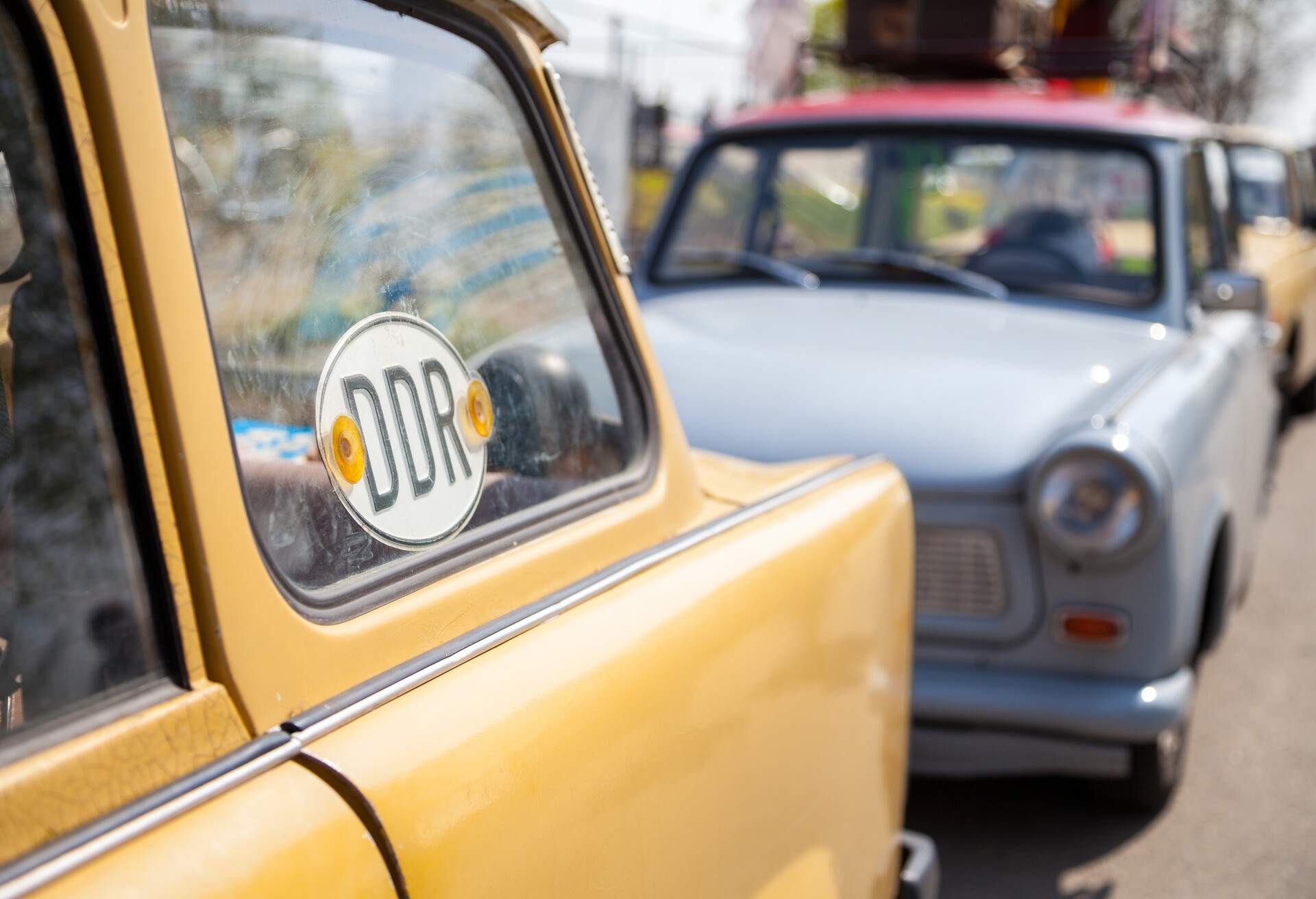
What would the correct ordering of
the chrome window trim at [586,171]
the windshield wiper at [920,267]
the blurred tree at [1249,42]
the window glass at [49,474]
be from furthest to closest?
the blurred tree at [1249,42]
the windshield wiper at [920,267]
the chrome window trim at [586,171]
the window glass at [49,474]

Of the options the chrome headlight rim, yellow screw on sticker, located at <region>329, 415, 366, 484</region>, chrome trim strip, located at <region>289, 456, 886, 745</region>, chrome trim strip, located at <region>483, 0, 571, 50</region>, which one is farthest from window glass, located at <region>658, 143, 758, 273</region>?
yellow screw on sticker, located at <region>329, 415, 366, 484</region>

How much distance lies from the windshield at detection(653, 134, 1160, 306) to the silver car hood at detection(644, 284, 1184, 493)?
210mm

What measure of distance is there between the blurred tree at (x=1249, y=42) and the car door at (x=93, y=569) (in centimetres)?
2543

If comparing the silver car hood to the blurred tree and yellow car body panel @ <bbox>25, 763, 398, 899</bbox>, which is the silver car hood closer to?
yellow car body panel @ <bbox>25, 763, 398, 899</bbox>

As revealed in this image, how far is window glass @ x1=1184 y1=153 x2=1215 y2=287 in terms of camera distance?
4258 mm

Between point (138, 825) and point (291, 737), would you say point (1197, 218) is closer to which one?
point (291, 737)

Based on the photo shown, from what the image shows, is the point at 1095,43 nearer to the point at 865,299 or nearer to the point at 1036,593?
the point at 865,299

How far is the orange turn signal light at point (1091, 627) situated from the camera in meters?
3.05

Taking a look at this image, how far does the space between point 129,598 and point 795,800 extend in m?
0.88

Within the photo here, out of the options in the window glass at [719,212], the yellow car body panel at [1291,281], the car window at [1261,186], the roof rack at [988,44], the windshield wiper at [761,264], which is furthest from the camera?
the car window at [1261,186]

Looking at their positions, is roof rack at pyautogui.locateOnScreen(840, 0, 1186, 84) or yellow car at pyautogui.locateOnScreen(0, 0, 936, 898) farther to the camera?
roof rack at pyautogui.locateOnScreen(840, 0, 1186, 84)

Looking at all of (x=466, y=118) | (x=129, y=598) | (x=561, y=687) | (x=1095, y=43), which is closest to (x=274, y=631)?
(x=129, y=598)

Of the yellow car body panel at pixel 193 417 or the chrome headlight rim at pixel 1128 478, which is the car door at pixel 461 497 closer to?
the yellow car body panel at pixel 193 417

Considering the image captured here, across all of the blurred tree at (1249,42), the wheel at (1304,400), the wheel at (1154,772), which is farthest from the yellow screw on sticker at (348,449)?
the blurred tree at (1249,42)
